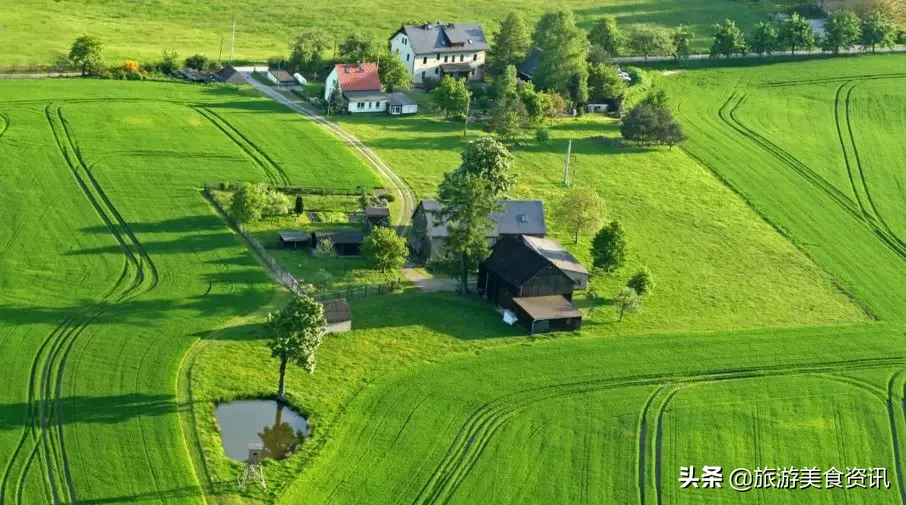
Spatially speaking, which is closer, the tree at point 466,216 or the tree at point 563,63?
the tree at point 466,216

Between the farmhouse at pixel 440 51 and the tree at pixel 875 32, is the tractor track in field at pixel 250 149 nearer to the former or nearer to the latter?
the farmhouse at pixel 440 51

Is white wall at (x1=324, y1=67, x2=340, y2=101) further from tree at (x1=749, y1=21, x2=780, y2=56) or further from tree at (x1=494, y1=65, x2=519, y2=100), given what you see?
tree at (x1=749, y1=21, x2=780, y2=56)

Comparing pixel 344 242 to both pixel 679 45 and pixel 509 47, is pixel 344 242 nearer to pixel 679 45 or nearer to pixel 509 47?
pixel 509 47

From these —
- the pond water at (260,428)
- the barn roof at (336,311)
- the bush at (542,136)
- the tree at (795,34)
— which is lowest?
the pond water at (260,428)

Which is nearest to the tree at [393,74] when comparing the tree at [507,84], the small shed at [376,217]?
the tree at [507,84]

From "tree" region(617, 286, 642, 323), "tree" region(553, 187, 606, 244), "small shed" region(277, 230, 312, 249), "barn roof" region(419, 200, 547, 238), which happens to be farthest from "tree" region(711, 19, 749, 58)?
"small shed" region(277, 230, 312, 249)

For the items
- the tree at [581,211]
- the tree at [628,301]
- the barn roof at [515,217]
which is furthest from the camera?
the tree at [581,211]
